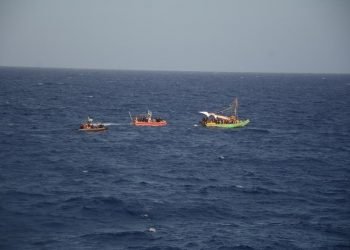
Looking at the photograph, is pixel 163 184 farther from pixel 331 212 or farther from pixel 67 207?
pixel 331 212

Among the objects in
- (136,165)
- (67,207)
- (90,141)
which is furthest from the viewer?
(90,141)

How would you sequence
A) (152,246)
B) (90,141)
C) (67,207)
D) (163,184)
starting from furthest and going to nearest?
(90,141), (163,184), (67,207), (152,246)

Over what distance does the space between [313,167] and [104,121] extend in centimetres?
6188

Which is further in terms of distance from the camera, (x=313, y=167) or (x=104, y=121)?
(x=104, y=121)

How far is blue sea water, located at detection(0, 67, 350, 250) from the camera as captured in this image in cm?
4681

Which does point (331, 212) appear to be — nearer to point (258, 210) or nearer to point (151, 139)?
point (258, 210)

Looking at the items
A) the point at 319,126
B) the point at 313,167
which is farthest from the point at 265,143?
the point at 319,126

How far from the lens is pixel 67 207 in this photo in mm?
53656

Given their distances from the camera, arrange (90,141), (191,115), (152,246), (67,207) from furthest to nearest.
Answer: (191,115), (90,141), (67,207), (152,246)

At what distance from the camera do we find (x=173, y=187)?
6359 centimetres

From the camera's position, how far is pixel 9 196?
185 feet

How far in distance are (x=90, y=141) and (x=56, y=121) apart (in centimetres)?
2735

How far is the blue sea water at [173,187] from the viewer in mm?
46812

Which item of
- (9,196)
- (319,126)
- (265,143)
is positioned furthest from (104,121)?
(9,196)
